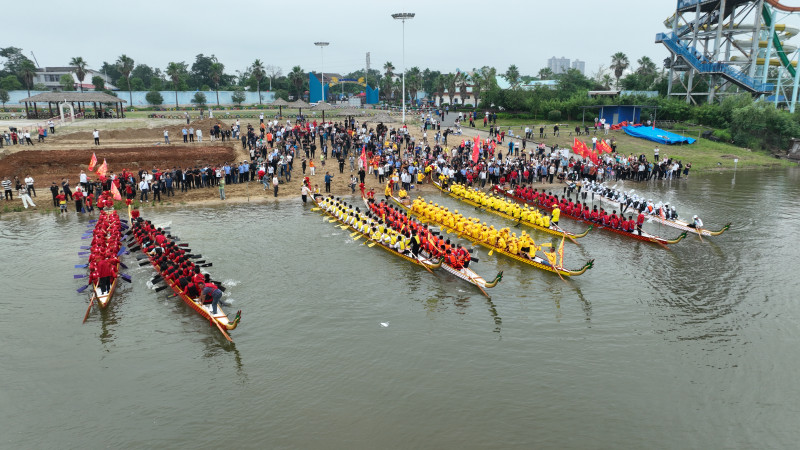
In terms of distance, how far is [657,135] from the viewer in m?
43.6

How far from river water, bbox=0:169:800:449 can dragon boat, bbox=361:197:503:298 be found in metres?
0.33

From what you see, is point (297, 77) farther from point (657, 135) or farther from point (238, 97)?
point (657, 135)

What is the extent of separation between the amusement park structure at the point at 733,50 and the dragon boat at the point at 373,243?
46.7 meters

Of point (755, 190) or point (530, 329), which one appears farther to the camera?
point (755, 190)

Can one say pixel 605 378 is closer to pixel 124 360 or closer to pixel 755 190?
pixel 124 360

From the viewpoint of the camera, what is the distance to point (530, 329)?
13.4 m

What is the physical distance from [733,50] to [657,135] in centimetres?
1959

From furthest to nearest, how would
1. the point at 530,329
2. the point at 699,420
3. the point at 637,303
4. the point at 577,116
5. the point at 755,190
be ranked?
1. the point at 577,116
2. the point at 755,190
3. the point at 637,303
4. the point at 530,329
5. the point at 699,420

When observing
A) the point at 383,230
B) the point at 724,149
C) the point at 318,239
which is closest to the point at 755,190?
the point at 724,149

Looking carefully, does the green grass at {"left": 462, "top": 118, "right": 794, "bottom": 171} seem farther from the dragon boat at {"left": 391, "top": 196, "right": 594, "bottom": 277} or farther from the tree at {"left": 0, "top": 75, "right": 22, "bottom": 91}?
the tree at {"left": 0, "top": 75, "right": 22, "bottom": 91}

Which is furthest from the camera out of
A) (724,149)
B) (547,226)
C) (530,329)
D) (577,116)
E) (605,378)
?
(577,116)

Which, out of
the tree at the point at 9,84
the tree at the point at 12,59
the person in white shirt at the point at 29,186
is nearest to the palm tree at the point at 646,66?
the person in white shirt at the point at 29,186

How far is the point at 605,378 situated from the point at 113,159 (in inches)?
1267

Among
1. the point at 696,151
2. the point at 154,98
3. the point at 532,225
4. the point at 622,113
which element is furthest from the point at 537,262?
the point at 154,98
